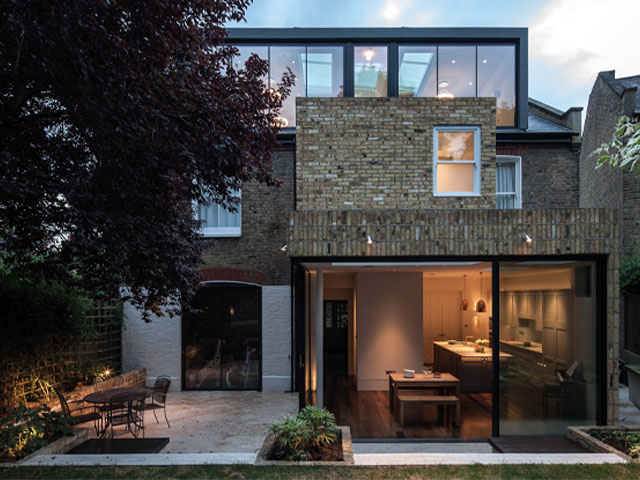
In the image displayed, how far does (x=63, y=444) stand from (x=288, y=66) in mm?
11099

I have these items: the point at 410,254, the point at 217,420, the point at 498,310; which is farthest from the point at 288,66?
the point at 217,420

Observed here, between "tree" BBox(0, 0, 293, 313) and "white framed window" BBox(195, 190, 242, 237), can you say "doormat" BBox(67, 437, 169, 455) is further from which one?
"white framed window" BBox(195, 190, 242, 237)

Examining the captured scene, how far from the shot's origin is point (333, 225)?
765cm

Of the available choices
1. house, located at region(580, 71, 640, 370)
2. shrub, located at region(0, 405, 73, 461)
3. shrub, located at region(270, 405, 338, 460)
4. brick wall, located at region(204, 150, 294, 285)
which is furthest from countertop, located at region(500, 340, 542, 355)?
shrub, located at region(0, 405, 73, 461)

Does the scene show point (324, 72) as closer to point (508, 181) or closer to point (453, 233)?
point (508, 181)

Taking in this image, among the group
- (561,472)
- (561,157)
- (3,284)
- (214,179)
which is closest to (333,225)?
(214,179)

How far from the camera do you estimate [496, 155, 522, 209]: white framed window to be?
13398mm

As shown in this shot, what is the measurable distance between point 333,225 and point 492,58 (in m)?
9.28

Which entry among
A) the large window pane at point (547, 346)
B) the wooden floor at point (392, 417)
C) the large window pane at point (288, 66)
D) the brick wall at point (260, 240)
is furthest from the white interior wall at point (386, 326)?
the large window pane at point (288, 66)

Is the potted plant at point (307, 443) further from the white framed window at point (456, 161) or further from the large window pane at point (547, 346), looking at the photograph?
the white framed window at point (456, 161)

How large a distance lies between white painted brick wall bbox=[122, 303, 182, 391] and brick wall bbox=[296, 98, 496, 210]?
6213 millimetres

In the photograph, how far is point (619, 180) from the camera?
1359 cm

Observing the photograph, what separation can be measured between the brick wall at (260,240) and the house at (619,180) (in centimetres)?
935

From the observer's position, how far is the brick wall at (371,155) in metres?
8.95
